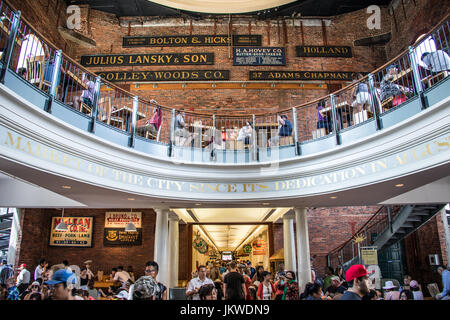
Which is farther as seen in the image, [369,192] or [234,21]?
[234,21]

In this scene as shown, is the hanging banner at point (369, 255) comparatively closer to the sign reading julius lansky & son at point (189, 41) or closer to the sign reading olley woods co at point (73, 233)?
the sign reading julius lansky & son at point (189, 41)

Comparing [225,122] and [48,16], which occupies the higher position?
[48,16]

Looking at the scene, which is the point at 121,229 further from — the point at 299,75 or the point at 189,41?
the point at 299,75

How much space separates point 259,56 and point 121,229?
28.3 ft

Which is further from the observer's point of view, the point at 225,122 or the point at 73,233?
the point at 73,233

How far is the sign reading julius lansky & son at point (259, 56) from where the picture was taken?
12828 mm

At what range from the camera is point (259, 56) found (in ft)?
42.4

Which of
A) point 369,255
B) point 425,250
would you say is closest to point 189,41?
point 369,255

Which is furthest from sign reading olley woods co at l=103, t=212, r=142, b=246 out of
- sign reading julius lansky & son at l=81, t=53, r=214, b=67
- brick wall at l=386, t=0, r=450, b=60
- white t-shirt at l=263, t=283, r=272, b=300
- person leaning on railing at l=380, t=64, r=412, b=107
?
brick wall at l=386, t=0, r=450, b=60

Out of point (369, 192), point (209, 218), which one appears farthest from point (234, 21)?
point (369, 192)

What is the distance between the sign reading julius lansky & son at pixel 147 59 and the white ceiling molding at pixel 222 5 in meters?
1.79

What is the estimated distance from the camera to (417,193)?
7.95 metres
